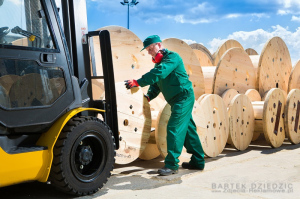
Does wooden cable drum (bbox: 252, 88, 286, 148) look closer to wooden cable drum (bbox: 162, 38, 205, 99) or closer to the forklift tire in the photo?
wooden cable drum (bbox: 162, 38, 205, 99)

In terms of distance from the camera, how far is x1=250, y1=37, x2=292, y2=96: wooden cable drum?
25.4ft

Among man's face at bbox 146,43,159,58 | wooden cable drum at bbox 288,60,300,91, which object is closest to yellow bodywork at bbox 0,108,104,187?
man's face at bbox 146,43,159,58

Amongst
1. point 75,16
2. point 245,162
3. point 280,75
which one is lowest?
point 245,162

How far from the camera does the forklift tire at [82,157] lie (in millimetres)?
3291

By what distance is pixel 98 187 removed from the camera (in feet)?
11.8

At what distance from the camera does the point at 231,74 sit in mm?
6984

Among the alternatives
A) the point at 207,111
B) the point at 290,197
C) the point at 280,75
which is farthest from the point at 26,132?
the point at 280,75

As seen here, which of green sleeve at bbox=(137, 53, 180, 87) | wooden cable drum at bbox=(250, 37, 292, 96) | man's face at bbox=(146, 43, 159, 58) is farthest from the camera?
wooden cable drum at bbox=(250, 37, 292, 96)

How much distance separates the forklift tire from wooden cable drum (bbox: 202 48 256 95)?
3.38 meters

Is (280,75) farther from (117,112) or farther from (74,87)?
(74,87)

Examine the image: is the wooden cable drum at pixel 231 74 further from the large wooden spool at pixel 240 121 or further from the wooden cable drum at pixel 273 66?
the large wooden spool at pixel 240 121

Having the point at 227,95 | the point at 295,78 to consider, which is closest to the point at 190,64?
the point at 227,95

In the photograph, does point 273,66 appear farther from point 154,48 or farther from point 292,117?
point 154,48

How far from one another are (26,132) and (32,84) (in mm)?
385
